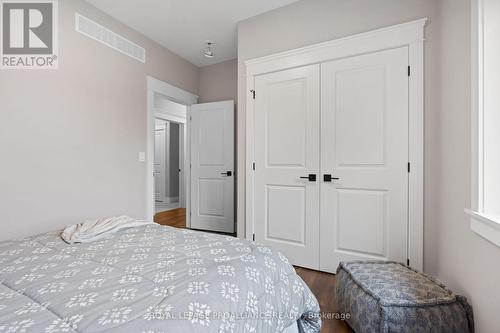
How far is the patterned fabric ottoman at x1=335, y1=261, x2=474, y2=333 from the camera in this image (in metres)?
1.26

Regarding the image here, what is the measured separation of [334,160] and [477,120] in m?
1.10

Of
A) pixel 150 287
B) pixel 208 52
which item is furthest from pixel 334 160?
pixel 208 52

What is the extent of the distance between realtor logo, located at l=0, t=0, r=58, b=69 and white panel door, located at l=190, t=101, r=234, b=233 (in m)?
1.96

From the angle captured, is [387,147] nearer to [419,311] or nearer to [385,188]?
[385,188]

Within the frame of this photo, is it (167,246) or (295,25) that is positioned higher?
(295,25)

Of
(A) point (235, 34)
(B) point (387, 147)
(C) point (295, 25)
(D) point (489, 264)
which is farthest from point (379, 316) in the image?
(A) point (235, 34)

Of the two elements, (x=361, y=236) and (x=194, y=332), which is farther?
(x=361, y=236)

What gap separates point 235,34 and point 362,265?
9.64 feet

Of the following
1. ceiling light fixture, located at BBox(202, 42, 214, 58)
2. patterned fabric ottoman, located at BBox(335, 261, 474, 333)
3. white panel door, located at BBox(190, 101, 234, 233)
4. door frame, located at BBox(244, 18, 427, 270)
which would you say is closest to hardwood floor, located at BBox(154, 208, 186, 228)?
white panel door, located at BBox(190, 101, 234, 233)

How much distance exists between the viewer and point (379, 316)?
50.6 inches

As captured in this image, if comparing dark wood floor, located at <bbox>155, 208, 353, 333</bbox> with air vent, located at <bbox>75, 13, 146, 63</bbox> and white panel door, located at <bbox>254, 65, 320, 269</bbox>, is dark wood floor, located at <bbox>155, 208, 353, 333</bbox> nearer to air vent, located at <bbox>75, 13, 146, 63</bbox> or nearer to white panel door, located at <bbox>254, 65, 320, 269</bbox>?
white panel door, located at <bbox>254, 65, 320, 269</bbox>

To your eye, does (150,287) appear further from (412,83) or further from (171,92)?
(171,92)

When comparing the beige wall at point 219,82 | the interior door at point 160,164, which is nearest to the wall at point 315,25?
the beige wall at point 219,82

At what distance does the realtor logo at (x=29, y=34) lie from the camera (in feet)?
6.44
